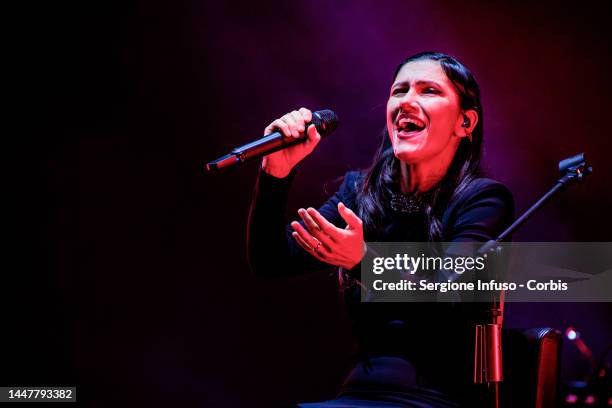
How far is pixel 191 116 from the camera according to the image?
102 inches

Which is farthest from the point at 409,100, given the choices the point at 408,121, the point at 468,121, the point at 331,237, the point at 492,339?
the point at 492,339

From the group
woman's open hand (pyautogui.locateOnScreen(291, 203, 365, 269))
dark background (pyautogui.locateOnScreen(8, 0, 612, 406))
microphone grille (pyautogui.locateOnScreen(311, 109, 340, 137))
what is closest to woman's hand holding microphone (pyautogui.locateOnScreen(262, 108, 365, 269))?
woman's open hand (pyautogui.locateOnScreen(291, 203, 365, 269))

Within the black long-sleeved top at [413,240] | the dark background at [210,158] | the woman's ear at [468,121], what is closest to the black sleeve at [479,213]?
the black long-sleeved top at [413,240]

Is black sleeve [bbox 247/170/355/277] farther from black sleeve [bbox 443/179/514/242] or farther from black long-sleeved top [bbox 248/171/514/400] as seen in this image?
black sleeve [bbox 443/179/514/242]

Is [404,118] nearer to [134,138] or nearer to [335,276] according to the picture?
[335,276]

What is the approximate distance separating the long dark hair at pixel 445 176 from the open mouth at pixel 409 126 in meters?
0.14

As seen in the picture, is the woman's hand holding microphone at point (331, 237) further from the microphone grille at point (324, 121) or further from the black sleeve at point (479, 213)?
the black sleeve at point (479, 213)

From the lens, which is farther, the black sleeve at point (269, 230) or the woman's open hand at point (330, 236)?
the black sleeve at point (269, 230)

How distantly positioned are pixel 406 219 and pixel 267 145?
0.51 metres

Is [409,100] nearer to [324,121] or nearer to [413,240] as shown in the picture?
[324,121]

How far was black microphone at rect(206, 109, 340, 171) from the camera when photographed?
121 centimetres

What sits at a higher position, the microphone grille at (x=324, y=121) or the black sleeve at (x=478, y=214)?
the microphone grille at (x=324, y=121)

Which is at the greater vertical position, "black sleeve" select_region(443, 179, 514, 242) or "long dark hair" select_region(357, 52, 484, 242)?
"long dark hair" select_region(357, 52, 484, 242)

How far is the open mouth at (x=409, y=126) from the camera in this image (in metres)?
1.64
